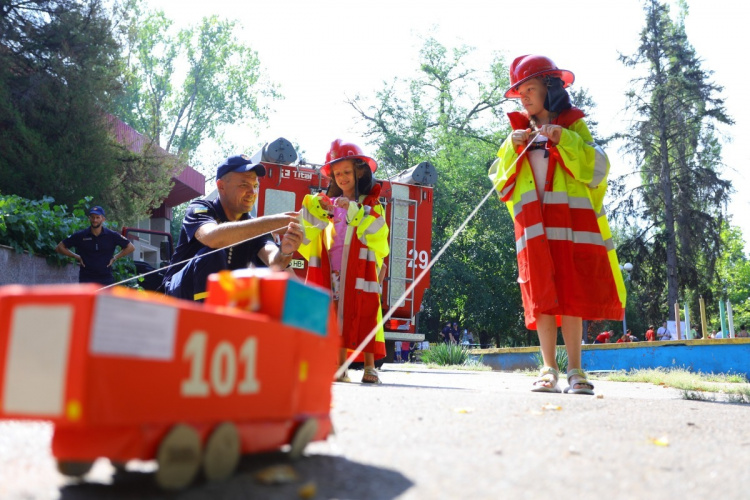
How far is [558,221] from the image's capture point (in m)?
5.94

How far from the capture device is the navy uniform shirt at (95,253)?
10.3m

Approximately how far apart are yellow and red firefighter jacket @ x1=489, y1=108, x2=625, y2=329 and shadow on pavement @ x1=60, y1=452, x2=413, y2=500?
348 centimetres

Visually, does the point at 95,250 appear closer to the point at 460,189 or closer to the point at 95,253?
the point at 95,253

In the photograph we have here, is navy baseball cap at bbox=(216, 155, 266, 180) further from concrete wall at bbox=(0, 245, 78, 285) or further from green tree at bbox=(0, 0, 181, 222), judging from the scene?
green tree at bbox=(0, 0, 181, 222)

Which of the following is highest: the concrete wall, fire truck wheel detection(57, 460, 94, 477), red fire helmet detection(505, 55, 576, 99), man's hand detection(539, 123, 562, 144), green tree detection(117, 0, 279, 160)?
green tree detection(117, 0, 279, 160)

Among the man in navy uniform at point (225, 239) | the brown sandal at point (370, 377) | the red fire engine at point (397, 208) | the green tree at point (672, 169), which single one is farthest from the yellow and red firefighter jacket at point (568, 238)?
the green tree at point (672, 169)

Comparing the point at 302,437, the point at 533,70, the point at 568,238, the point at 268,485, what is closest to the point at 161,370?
the point at 268,485

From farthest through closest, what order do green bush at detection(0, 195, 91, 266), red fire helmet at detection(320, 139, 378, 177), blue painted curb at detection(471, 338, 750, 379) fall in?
blue painted curb at detection(471, 338, 750, 379), green bush at detection(0, 195, 91, 266), red fire helmet at detection(320, 139, 378, 177)

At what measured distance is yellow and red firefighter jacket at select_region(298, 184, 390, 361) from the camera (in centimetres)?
718

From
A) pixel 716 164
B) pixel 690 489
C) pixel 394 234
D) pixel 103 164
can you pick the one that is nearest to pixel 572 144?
pixel 690 489

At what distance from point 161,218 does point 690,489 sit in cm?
3434

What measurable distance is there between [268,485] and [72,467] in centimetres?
52

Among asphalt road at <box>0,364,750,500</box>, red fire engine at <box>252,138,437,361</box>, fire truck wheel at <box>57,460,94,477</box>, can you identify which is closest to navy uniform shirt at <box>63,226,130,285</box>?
red fire engine at <box>252,138,437,361</box>

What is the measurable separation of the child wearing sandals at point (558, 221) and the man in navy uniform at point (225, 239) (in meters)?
1.86
